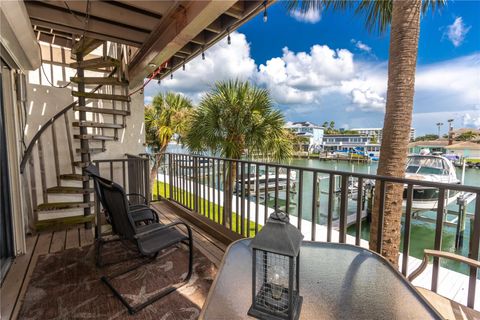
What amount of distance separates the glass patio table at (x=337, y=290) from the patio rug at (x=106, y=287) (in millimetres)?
980

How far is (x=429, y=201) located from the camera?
8.28 metres

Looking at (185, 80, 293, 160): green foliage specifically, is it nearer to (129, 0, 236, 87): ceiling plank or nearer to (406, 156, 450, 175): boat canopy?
(129, 0, 236, 87): ceiling plank

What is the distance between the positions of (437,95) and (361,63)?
12400mm

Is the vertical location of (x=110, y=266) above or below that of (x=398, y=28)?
below

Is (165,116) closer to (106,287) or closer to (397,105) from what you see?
(106,287)

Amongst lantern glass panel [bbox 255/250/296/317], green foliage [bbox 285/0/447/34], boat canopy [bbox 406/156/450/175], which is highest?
green foliage [bbox 285/0/447/34]

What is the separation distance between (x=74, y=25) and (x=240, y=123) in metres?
3.19

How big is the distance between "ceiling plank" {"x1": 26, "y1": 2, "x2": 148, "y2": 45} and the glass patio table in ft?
11.6

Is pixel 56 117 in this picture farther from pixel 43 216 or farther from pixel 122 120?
pixel 43 216

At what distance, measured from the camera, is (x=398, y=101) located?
2.78 m

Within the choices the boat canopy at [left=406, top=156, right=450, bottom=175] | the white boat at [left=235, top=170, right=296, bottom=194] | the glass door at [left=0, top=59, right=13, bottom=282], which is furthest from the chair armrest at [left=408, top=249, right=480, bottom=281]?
the boat canopy at [left=406, top=156, right=450, bottom=175]

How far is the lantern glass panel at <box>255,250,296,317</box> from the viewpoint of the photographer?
86 centimetres

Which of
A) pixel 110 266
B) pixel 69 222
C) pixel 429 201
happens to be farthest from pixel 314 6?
pixel 429 201

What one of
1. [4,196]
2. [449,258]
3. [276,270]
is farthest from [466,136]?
[4,196]
